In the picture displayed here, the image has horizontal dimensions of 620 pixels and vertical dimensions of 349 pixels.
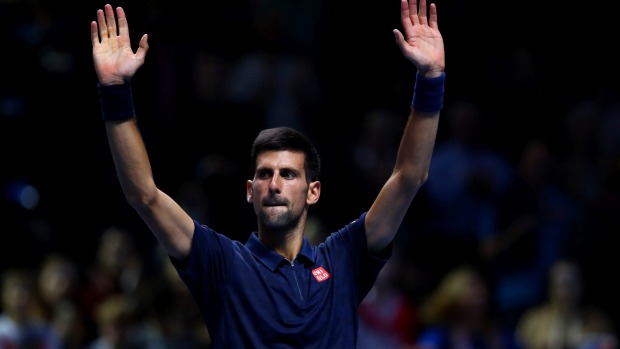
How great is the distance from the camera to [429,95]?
5.43 m

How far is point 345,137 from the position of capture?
1184cm

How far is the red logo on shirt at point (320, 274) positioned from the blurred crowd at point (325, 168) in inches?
166

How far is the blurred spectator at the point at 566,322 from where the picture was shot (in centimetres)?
994

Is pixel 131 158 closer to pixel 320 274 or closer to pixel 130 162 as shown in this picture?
pixel 130 162

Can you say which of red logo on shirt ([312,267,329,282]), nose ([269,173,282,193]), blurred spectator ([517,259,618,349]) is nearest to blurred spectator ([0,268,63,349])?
blurred spectator ([517,259,618,349])

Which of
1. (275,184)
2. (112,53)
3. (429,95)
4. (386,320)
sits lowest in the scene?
(386,320)

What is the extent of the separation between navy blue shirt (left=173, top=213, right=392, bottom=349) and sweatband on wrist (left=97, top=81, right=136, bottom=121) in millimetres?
552

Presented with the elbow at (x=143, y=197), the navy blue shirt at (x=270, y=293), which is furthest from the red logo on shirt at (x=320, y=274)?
the elbow at (x=143, y=197)

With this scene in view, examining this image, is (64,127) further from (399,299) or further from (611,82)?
(611,82)

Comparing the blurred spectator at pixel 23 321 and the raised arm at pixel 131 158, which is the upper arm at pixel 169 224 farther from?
the blurred spectator at pixel 23 321

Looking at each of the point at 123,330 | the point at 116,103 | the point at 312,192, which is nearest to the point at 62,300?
the point at 123,330

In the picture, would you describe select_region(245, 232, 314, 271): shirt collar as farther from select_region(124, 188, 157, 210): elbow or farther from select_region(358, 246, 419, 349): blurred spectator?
select_region(358, 246, 419, 349): blurred spectator

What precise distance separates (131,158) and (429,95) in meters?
1.28

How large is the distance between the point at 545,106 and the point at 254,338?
7309 mm
